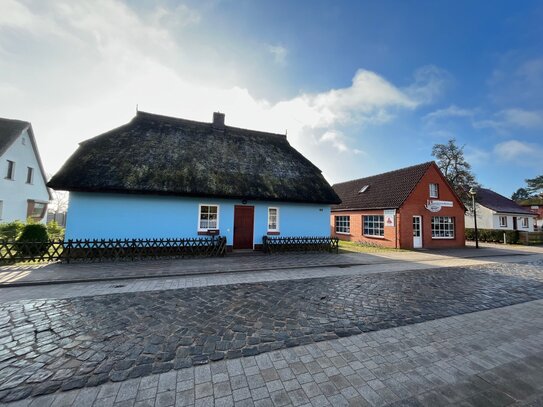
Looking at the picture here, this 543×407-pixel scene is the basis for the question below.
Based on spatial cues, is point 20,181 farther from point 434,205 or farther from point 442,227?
point 442,227

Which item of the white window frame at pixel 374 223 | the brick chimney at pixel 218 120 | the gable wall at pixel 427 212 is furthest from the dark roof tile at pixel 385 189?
the brick chimney at pixel 218 120

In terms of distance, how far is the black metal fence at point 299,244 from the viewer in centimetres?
1397

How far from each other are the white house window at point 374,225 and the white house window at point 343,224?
217cm

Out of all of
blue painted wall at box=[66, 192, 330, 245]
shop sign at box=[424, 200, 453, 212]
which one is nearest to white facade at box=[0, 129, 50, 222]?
blue painted wall at box=[66, 192, 330, 245]

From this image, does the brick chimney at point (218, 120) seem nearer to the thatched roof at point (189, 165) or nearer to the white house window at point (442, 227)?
the thatched roof at point (189, 165)

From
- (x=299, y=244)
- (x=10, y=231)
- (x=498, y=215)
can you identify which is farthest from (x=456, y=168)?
(x=10, y=231)

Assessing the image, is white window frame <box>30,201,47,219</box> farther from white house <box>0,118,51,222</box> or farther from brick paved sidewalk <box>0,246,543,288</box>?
brick paved sidewalk <box>0,246,543,288</box>

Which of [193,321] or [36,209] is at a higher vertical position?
[36,209]

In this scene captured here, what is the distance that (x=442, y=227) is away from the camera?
2036 cm

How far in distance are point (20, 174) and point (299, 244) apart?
24871mm

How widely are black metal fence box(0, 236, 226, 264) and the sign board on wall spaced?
44.0ft

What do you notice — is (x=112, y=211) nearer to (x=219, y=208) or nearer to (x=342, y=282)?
(x=219, y=208)

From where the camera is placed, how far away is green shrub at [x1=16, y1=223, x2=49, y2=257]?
32.6 ft

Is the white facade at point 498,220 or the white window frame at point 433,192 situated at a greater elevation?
the white window frame at point 433,192
